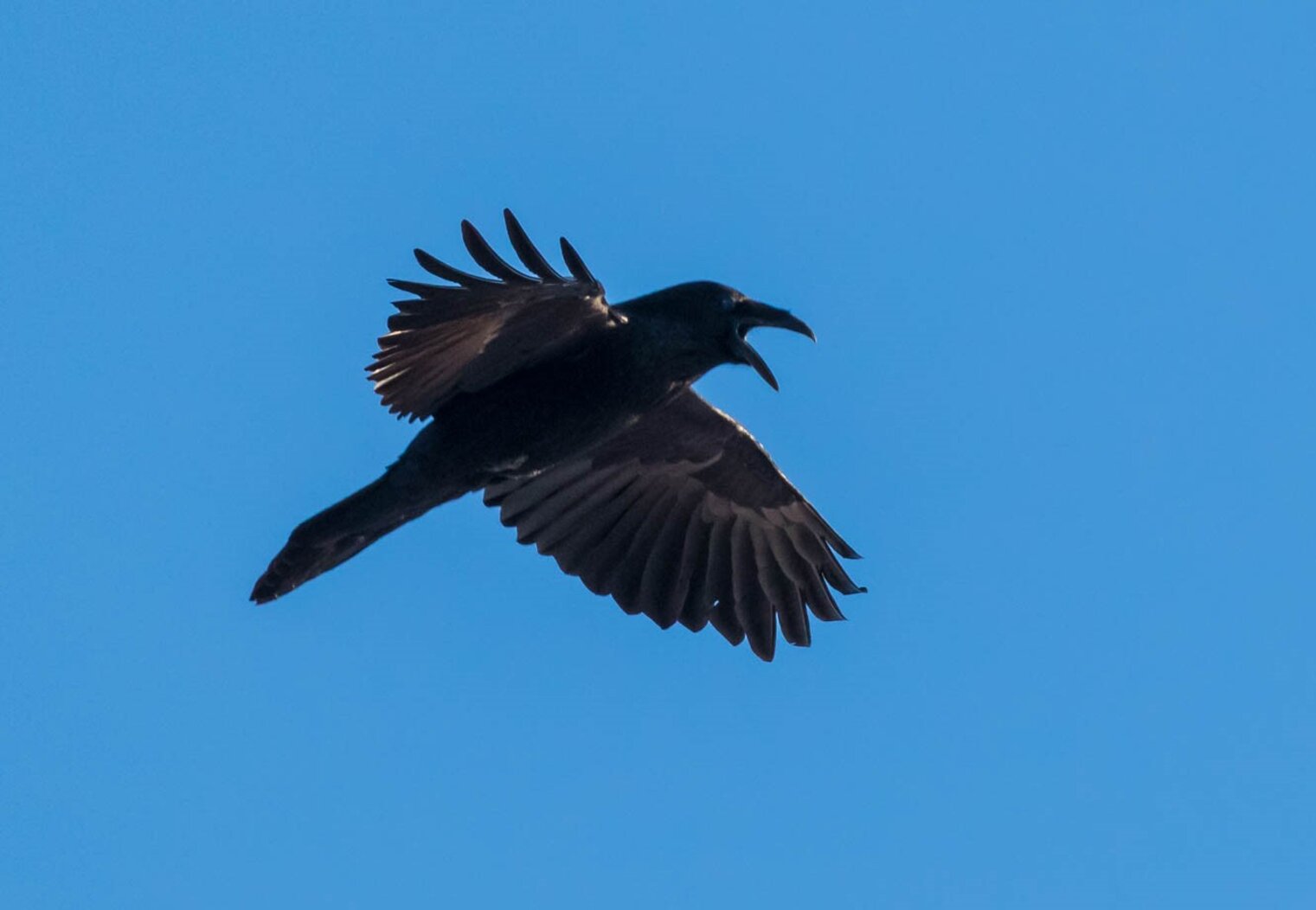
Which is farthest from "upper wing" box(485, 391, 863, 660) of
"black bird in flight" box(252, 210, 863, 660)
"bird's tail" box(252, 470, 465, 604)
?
"bird's tail" box(252, 470, 465, 604)

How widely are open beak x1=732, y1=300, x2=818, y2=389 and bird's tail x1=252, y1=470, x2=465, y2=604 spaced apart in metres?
1.40

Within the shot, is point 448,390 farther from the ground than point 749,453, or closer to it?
closer to it

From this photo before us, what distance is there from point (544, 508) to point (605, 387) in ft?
5.56

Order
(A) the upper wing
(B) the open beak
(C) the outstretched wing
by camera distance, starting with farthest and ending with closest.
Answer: (A) the upper wing
(B) the open beak
(C) the outstretched wing

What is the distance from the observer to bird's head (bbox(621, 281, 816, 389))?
9.80 metres

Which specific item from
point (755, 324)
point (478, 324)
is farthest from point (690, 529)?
point (478, 324)

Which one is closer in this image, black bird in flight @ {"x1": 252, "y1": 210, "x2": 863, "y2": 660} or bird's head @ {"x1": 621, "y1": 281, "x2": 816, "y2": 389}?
black bird in flight @ {"x1": 252, "y1": 210, "x2": 863, "y2": 660}

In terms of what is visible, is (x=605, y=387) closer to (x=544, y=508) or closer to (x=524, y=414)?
(x=524, y=414)

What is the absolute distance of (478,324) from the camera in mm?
9609

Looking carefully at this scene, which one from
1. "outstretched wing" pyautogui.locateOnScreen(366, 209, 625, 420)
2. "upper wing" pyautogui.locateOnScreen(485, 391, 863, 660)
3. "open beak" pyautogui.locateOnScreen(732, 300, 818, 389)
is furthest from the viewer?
"upper wing" pyautogui.locateOnScreen(485, 391, 863, 660)

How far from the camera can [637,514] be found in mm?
11602

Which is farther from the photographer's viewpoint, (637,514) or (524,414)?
(637,514)

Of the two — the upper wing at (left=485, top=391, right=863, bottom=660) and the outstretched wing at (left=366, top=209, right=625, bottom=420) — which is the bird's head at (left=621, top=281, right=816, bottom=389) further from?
the upper wing at (left=485, top=391, right=863, bottom=660)

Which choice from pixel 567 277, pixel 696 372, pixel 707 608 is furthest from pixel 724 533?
pixel 567 277
